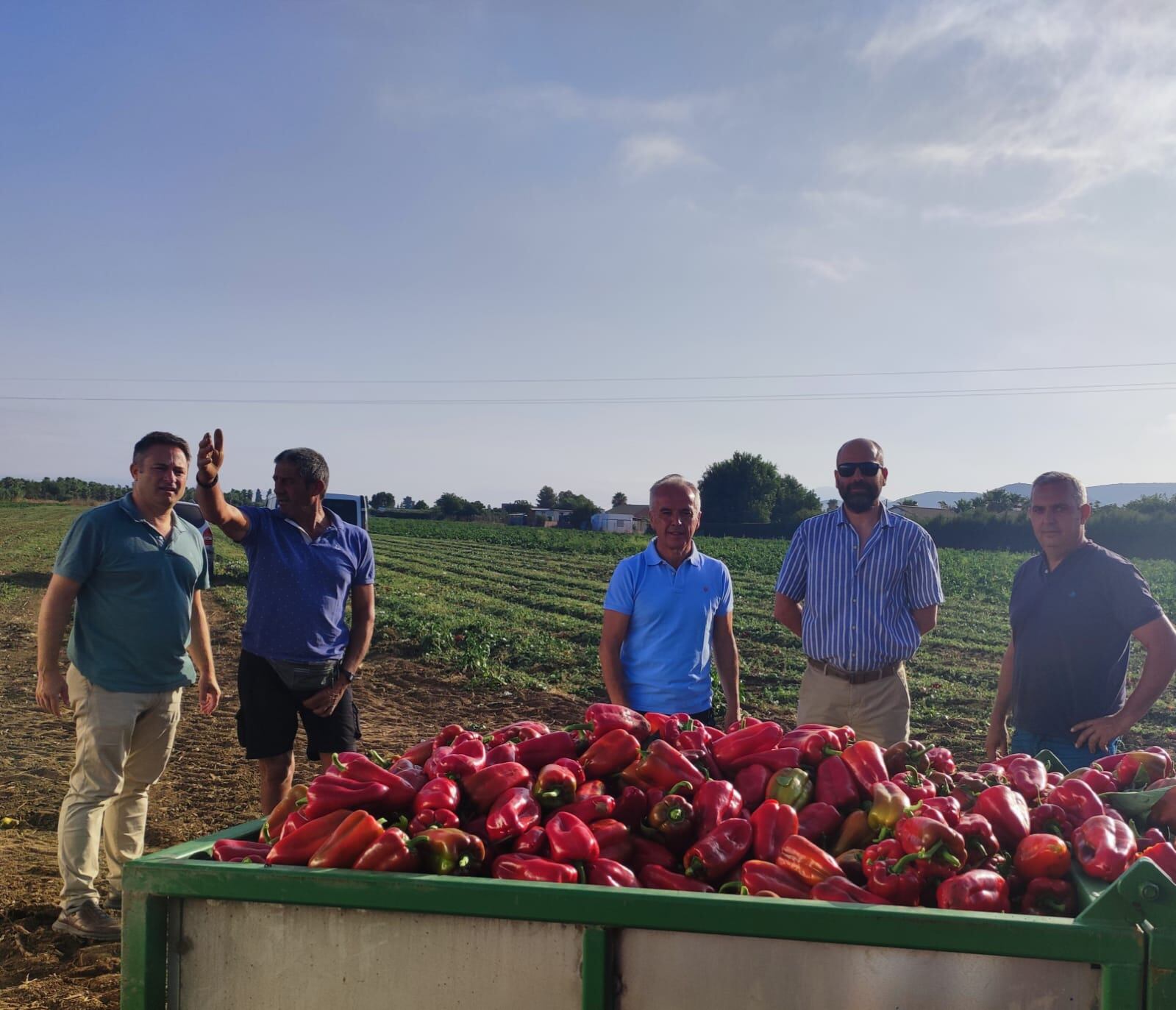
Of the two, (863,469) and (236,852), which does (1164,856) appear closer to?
(236,852)

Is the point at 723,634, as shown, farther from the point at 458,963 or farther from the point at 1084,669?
the point at 458,963

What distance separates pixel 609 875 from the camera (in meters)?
2.44

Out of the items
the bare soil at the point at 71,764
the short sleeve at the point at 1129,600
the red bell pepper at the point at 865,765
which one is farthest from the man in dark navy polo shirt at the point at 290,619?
the short sleeve at the point at 1129,600

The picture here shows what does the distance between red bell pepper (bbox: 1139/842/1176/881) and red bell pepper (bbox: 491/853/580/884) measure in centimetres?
144

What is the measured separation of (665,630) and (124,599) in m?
2.61

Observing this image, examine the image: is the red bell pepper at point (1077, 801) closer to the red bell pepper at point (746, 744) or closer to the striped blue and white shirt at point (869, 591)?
the red bell pepper at point (746, 744)

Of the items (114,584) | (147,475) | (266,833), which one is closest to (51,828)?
(114,584)

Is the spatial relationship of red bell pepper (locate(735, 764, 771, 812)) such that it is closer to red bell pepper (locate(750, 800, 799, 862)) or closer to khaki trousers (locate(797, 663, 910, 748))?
red bell pepper (locate(750, 800, 799, 862))

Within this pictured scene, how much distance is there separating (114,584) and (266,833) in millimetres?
2277

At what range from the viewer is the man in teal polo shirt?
453 centimetres

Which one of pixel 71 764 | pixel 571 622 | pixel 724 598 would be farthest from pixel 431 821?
pixel 571 622

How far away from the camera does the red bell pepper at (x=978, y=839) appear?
256 cm

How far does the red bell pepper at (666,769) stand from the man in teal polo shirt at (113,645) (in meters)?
2.86

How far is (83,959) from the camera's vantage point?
4.37 metres
